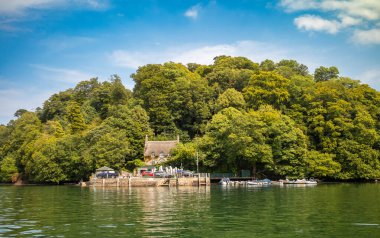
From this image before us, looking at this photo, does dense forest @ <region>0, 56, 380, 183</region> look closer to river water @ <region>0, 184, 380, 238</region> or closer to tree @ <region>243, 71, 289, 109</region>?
tree @ <region>243, 71, 289, 109</region>

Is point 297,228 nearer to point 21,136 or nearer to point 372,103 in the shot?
point 372,103

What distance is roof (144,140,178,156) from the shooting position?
87.2 m

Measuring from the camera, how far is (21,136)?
112500mm

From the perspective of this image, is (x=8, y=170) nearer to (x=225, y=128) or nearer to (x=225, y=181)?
(x=225, y=128)

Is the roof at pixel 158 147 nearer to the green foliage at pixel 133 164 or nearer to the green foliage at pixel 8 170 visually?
the green foliage at pixel 133 164

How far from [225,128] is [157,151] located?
17169 millimetres

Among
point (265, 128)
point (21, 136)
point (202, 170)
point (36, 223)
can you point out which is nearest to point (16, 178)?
point (21, 136)

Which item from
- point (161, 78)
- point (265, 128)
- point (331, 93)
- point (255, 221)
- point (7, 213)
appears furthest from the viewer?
point (161, 78)

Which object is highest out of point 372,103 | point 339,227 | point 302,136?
point 372,103

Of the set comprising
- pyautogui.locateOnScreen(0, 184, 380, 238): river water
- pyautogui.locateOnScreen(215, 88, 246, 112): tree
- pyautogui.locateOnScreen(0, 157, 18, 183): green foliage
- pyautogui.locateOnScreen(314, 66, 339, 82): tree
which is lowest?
pyautogui.locateOnScreen(0, 184, 380, 238): river water

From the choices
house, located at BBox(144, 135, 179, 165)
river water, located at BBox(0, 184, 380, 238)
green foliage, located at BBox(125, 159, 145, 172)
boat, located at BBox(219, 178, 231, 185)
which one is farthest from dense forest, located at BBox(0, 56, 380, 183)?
river water, located at BBox(0, 184, 380, 238)

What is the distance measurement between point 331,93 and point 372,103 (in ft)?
35.8

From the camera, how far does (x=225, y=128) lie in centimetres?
7844

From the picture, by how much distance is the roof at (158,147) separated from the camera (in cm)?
8725
